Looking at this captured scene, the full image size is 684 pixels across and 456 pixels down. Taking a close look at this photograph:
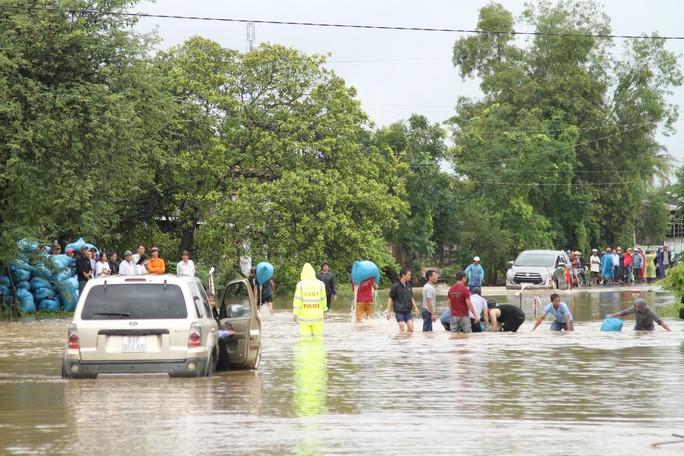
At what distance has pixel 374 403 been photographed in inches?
597

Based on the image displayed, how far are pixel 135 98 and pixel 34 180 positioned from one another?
3.40 metres

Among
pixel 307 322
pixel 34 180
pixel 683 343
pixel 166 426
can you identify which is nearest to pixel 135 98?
pixel 34 180

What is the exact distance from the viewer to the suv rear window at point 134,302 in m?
17.1

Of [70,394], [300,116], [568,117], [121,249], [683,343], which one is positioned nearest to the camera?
[70,394]

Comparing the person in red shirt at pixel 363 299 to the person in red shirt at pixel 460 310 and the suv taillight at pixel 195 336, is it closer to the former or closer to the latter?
the person in red shirt at pixel 460 310

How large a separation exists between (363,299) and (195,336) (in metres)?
15.6

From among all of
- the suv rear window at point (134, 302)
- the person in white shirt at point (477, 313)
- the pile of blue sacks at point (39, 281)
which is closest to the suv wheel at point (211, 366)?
the suv rear window at point (134, 302)

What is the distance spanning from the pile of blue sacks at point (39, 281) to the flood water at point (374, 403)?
32.8 ft

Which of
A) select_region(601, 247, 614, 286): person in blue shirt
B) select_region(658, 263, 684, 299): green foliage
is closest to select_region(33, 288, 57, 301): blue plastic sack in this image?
select_region(658, 263, 684, 299): green foliage

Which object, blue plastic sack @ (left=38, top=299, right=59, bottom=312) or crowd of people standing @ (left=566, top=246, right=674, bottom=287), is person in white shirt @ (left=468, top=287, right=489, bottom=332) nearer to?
blue plastic sack @ (left=38, top=299, right=59, bottom=312)

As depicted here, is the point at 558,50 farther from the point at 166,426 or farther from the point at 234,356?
the point at 166,426

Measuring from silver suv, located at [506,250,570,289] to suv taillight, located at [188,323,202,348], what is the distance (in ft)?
115

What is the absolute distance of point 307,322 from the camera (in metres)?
27.2

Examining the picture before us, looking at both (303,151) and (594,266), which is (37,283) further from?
(594,266)
